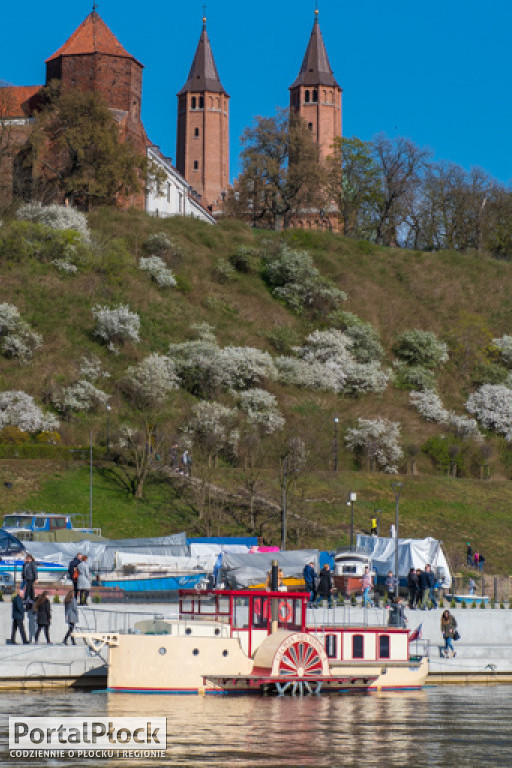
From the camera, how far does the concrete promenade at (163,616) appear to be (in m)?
27.8

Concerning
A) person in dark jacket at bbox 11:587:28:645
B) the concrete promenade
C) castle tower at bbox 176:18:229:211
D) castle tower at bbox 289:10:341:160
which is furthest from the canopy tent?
castle tower at bbox 289:10:341:160

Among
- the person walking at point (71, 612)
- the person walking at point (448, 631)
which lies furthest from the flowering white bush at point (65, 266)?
the person walking at point (448, 631)

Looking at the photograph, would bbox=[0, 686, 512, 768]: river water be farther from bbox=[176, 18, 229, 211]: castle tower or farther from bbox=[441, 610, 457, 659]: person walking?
bbox=[176, 18, 229, 211]: castle tower

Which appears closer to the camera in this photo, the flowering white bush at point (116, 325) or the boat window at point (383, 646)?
the boat window at point (383, 646)

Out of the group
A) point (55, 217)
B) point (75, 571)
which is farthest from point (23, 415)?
point (75, 571)

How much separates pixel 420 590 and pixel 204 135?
110 m

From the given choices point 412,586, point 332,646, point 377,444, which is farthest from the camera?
point 377,444

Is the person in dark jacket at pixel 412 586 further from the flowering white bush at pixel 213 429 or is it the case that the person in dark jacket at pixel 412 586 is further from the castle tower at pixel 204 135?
the castle tower at pixel 204 135

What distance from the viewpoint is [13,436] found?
196 feet

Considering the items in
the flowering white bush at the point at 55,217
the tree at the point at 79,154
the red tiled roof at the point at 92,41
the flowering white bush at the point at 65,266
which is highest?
the red tiled roof at the point at 92,41

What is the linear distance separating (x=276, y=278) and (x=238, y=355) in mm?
18458

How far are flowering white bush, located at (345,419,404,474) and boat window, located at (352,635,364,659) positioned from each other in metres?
35.4

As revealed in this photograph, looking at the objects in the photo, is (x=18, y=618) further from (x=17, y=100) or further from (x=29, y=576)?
(x=17, y=100)

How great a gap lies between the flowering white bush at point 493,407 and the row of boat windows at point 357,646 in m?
45.5
